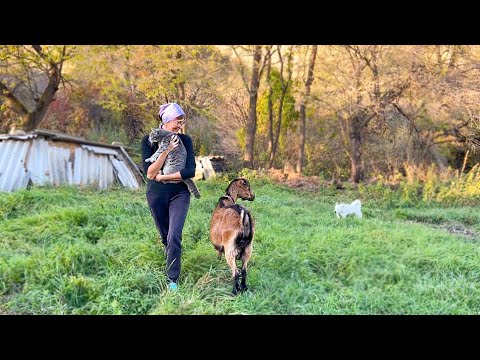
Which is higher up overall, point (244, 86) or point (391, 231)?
point (244, 86)

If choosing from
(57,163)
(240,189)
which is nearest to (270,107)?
(57,163)

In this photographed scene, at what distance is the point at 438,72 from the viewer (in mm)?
8625

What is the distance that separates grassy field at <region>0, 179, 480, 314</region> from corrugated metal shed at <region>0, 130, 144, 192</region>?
138cm

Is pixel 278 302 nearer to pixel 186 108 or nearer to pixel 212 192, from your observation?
pixel 212 192

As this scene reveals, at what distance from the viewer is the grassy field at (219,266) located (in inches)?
122

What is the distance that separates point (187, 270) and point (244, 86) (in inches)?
241

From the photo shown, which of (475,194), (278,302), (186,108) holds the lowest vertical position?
(278,302)

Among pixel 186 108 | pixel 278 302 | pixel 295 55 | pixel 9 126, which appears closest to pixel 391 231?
pixel 278 302

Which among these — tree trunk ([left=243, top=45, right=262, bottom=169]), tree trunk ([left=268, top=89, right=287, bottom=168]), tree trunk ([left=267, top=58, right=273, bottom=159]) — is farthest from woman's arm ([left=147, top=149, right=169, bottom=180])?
tree trunk ([left=267, top=58, right=273, bottom=159])

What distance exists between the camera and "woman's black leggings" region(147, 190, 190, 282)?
3180 millimetres

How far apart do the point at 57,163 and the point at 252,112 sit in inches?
151

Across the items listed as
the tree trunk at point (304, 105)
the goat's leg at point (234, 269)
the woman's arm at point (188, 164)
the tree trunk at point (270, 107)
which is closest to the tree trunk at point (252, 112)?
Result: the tree trunk at point (270, 107)

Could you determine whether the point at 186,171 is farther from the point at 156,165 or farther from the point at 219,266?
the point at 219,266
